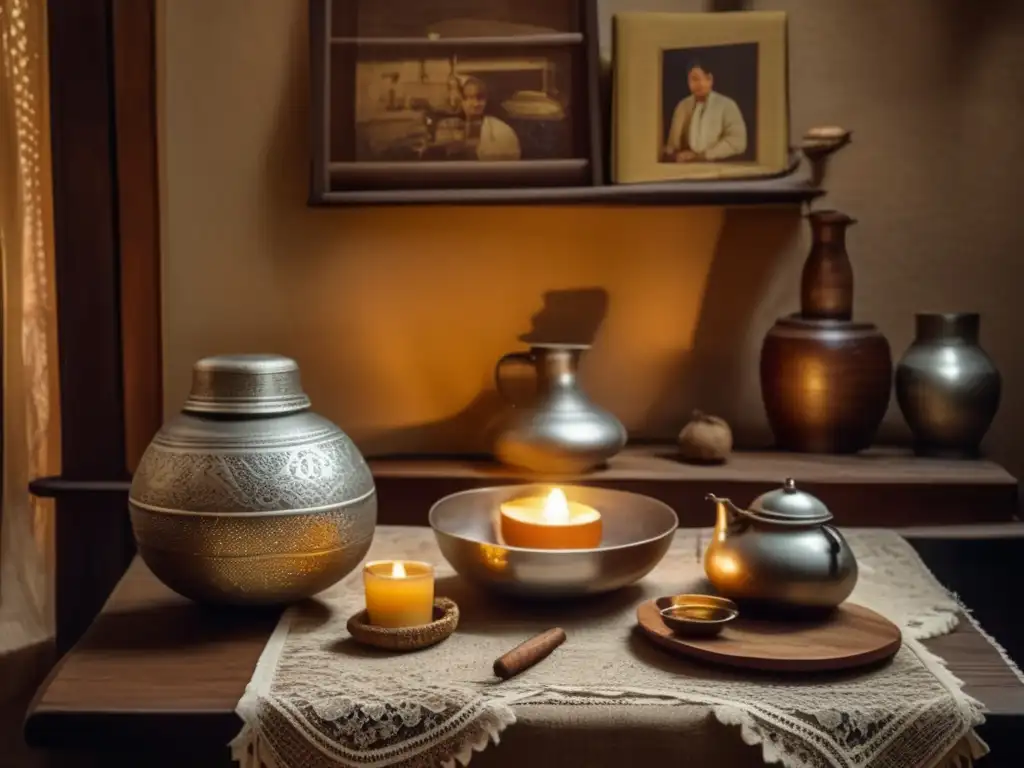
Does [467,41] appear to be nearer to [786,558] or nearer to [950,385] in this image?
[950,385]

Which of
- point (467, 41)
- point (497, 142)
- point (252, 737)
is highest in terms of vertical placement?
point (467, 41)

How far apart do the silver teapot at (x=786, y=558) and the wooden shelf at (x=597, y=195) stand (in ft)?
2.40

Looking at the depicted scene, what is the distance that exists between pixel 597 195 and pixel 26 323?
3.52 feet

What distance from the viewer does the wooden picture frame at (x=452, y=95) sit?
5.64 ft

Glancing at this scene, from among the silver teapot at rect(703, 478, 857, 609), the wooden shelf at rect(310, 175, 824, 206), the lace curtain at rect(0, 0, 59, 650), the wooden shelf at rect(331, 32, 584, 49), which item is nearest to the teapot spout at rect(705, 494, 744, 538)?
the silver teapot at rect(703, 478, 857, 609)

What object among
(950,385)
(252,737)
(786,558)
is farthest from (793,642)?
(950,385)

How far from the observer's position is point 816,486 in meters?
1.56

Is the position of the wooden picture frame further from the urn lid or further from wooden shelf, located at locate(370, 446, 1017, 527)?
the urn lid

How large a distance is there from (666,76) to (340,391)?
77 cm

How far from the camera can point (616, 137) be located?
1.74 metres

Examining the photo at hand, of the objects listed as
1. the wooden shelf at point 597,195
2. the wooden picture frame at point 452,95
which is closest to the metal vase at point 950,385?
the wooden shelf at point 597,195

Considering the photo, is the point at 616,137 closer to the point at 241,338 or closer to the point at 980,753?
the point at 241,338

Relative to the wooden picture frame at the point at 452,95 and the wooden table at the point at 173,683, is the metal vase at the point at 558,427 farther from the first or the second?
the wooden table at the point at 173,683

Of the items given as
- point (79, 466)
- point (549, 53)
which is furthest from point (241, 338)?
point (549, 53)
